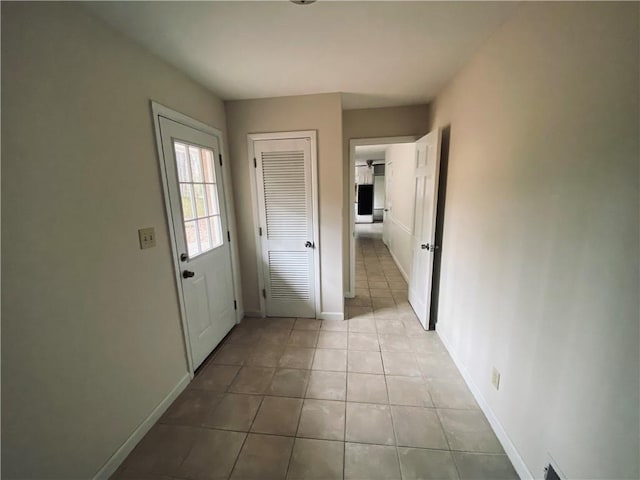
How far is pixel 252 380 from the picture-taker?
195cm

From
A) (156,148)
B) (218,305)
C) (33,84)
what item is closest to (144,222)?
(156,148)

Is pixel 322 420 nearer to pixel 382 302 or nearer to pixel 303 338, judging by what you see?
pixel 303 338

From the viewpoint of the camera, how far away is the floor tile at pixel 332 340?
236 centimetres

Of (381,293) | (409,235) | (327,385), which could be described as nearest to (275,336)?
(327,385)

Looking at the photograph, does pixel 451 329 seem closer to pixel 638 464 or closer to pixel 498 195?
pixel 498 195

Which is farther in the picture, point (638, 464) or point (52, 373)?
point (52, 373)

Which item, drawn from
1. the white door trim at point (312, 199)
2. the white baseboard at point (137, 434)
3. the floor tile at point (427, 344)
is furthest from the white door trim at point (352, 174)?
the white baseboard at point (137, 434)

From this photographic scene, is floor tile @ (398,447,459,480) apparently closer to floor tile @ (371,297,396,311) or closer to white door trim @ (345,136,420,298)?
floor tile @ (371,297,396,311)

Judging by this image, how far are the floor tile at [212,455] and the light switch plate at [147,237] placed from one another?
3.94ft

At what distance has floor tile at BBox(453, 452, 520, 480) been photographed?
1258mm

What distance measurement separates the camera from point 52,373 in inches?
41.0

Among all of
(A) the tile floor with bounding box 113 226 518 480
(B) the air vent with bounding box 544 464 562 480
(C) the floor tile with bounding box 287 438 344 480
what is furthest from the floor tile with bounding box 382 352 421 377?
(B) the air vent with bounding box 544 464 562 480

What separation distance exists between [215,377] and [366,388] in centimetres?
119

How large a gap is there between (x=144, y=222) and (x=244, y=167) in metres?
1.28
